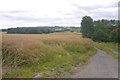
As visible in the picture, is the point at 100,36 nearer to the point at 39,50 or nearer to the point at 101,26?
the point at 101,26

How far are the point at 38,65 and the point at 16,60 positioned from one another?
1.94 metres

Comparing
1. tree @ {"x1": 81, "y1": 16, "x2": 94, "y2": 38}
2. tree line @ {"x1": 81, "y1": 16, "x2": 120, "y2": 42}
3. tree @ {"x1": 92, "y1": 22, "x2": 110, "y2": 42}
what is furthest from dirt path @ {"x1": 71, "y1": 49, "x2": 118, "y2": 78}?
tree @ {"x1": 81, "y1": 16, "x2": 94, "y2": 38}

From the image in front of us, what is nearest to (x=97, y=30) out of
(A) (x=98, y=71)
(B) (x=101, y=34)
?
(B) (x=101, y=34)

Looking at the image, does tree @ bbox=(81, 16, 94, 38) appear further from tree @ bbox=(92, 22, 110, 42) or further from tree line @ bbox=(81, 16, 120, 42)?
tree @ bbox=(92, 22, 110, 42)

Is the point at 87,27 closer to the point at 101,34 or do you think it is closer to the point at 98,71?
the point at 101,34

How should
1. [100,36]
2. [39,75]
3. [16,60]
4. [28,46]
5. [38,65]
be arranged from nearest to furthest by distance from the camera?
[39,75], [16,60], [38,65], [28,46], [100,36]

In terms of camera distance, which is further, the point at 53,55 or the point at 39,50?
the point at 53,55

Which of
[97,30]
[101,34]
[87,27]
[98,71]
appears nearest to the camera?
[98,71]

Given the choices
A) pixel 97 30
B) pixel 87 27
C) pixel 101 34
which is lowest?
pixel 101 34

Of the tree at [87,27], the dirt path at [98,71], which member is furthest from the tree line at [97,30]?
the dirt path at [98,71]

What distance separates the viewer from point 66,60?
968 inches

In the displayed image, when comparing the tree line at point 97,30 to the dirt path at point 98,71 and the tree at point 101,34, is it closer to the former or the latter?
the tree at point 101,34

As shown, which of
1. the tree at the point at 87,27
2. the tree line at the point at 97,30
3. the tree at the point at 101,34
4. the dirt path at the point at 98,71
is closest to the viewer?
the dirt path at the point at 98,71

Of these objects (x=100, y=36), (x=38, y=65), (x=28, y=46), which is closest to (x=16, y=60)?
(x=38, y=65)
